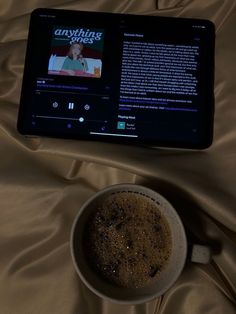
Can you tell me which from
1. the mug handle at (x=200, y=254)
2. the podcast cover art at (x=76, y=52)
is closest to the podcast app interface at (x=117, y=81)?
the podcast cover art at (x=76, y=52)

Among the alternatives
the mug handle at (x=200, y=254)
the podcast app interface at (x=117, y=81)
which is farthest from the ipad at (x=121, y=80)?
the mug handle at (x=200, y=254)

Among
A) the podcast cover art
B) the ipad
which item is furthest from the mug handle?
the podcast cover art

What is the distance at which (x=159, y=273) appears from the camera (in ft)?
1.54

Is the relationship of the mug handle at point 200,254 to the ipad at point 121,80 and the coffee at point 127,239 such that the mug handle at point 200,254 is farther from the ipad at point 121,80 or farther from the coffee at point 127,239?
the ipad at point 121,80

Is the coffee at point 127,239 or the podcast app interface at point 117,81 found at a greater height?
the podcast app interface at point 117,81

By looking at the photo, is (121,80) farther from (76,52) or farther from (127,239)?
(127,239)

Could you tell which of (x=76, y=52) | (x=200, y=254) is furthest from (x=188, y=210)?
(x=76, y=52)

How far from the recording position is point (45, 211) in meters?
0.54

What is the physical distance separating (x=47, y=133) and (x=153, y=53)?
170 millimetres

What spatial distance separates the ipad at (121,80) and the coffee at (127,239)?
93 millimetres

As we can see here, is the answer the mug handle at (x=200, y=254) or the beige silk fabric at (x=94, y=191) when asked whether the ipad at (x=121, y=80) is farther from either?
the mug handle at (x=200, y=254)

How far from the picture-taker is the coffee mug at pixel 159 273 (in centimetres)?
45

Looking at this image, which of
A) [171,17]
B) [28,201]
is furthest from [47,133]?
[171,17]

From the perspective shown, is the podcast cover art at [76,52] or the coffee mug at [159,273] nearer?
the coffee mug at [159,273]
